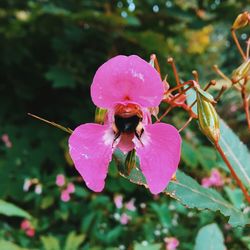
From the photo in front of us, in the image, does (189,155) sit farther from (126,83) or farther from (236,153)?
(126,83)

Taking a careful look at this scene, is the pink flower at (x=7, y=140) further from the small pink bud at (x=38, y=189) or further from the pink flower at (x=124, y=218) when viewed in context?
the pink flower at (x=124, y=218)

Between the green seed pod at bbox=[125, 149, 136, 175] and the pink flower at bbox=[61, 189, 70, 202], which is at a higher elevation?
the pink flower at bbox=[61, 189, 70, 202]

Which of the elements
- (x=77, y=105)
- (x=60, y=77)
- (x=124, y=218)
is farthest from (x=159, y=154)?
(x=77, y=105)

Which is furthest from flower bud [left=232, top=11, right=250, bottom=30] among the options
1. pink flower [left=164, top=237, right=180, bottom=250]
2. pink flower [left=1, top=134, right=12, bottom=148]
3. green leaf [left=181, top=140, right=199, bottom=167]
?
pink flower [left=1, top=134, right=12, bottom=148]

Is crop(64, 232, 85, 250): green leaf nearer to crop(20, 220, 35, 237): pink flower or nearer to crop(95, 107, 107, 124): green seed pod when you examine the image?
crop(20, 220, 35, 237): pink flower

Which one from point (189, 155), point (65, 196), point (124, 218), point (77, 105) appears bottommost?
point (124, 218)

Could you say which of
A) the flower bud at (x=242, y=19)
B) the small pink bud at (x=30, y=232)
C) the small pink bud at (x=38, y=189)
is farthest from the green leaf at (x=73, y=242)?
the flower bud at (x=242, y=19)

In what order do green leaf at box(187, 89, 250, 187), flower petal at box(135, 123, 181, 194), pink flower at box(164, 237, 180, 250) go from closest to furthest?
flower petal at box(135, 123, 181, 194), green leaf at box(187, 89, 250, 187), pink flower at box(164, 237, 180, 250)
